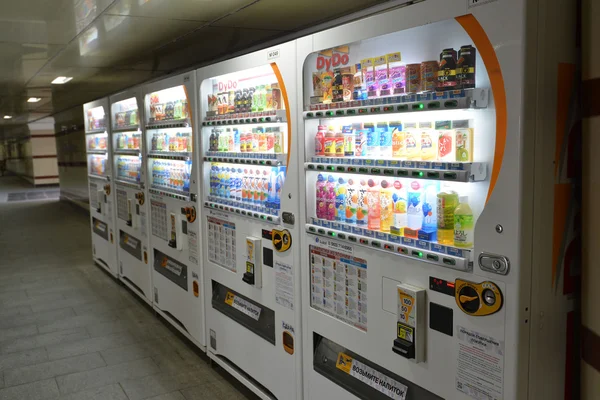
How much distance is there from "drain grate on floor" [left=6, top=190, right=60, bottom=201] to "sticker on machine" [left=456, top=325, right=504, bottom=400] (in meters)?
17.1

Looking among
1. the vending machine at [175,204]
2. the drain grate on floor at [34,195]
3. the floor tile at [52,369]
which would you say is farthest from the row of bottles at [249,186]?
the drain grate on floor at [34,195]

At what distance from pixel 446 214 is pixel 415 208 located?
9.6 inches

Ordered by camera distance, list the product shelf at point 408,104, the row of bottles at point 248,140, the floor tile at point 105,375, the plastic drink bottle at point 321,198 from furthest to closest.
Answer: the floor tile at point 105,375, the row of bottles at point 248,140, the plastic drink bottle at point 321,198, the product shelf at point 408,104

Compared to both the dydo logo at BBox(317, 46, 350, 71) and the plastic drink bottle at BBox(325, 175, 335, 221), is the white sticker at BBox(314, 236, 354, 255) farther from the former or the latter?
the dydo logo at BBox(317, 46, 350, 71)

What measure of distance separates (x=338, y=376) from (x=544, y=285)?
4.21ft

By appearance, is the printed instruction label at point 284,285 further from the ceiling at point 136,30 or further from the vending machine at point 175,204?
the ceiling at point 136,30

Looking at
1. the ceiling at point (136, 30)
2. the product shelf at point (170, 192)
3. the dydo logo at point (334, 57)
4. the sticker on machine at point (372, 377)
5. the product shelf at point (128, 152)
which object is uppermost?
the ceiling at point (136, 30)

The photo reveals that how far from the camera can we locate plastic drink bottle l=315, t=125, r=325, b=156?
290cm

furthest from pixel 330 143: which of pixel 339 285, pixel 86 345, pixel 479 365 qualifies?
pixel 86 345

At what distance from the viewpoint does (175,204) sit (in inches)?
187

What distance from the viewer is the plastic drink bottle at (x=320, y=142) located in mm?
2896

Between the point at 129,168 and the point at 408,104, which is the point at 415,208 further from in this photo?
the point at 129,168

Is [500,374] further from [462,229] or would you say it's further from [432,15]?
[432,15]

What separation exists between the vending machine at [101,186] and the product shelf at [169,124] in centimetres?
176
